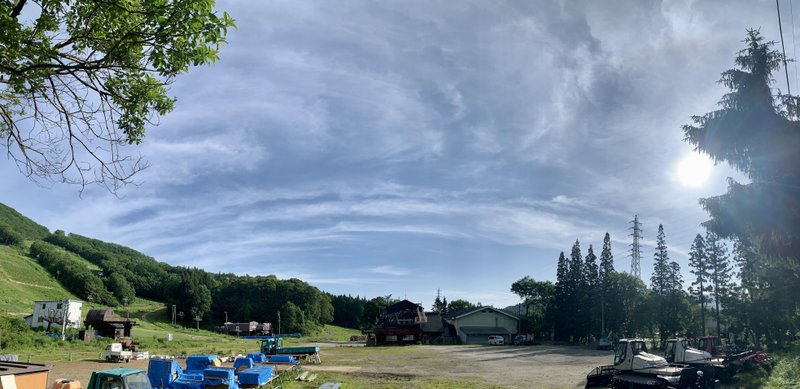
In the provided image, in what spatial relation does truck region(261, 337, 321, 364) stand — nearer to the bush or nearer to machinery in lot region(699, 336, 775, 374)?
machinery in lot region(699, 336, 775, 374)

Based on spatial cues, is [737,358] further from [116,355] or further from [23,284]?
[23,284]

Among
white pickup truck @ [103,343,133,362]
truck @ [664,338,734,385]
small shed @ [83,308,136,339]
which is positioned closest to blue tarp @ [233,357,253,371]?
white pickup truck @ [103,343,133,362]

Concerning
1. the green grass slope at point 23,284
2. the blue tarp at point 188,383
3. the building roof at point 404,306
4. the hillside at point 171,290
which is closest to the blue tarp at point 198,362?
the blue tarp at point 188,383

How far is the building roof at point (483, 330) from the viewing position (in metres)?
79.6

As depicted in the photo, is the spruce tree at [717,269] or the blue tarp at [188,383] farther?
the spruce tree at [717,269]

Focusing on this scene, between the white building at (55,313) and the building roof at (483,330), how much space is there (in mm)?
56541

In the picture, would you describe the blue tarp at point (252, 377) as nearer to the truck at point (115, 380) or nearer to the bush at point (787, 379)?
the truck at point (115, 380)

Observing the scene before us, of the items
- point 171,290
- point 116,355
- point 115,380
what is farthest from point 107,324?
point 171,290

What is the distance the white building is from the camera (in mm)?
58438

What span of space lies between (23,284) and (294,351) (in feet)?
287

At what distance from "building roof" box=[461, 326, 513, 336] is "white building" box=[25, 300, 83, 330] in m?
56.5

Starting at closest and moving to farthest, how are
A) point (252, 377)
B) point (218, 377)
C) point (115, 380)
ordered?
point (115, 380) < point (218, 377) < point (252, 377)

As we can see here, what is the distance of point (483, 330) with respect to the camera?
8088cm

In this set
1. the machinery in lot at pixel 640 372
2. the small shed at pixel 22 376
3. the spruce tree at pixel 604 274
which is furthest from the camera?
the spruce tree at pixel 604 274
